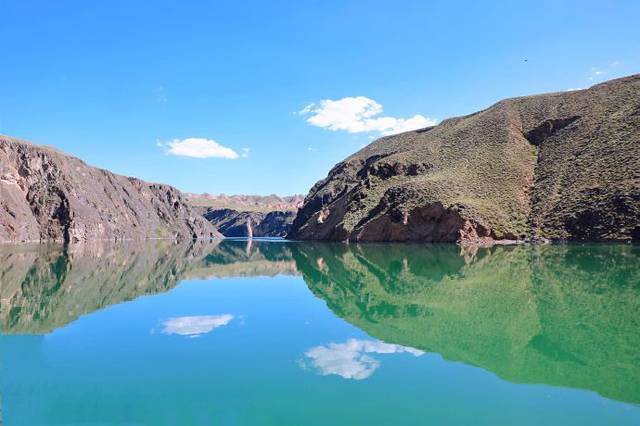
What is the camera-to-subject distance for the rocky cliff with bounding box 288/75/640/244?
63.5 m

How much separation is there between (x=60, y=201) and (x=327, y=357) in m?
119

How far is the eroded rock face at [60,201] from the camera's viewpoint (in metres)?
98.9

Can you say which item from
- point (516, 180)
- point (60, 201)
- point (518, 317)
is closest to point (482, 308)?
point (518, 317)

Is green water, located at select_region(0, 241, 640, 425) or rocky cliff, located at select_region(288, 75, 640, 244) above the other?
rocky cliff, located at select_region(288, 75, 640, 244)

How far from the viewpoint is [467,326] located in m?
14.2

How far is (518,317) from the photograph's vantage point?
15.4 metres

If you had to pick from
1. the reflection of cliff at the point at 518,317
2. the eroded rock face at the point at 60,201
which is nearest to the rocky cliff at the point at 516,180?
the reflection of cliff at the point at 518,317

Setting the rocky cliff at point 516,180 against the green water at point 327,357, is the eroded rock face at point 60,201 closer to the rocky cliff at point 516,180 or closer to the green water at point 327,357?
the rocky cliff at point 516,180

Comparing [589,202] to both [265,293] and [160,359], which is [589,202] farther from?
[160,359]

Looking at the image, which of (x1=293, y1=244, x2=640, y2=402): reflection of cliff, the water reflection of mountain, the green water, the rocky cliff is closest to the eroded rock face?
the rocky cliff

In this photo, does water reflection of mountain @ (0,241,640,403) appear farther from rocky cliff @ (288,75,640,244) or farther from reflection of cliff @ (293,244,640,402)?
rocky cliff @ (288,75,640,244)

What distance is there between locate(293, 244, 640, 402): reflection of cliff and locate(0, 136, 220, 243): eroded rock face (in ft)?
303

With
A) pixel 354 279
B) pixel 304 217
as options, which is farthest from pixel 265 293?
pixel 304 217

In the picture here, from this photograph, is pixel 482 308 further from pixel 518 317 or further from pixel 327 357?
pixel 327 357
